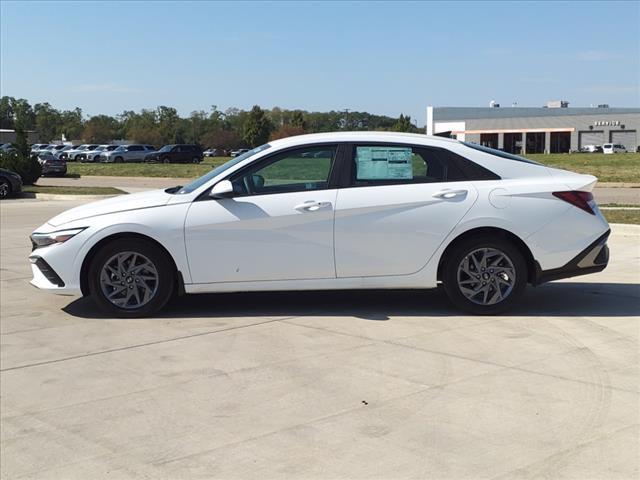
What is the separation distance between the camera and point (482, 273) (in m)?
6.91

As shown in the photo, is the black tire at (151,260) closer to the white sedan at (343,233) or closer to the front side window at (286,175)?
the white sedan at (343,233)

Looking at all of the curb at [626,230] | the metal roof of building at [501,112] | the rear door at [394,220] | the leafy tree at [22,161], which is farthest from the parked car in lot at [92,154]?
the rear door at [394,220]

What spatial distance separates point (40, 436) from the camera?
4.33 meters

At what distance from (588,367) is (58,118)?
169167mm

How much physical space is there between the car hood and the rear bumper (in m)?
3.48

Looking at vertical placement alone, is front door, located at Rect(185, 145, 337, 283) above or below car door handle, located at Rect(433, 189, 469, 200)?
below

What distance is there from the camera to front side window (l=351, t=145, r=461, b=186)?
7.00 metres

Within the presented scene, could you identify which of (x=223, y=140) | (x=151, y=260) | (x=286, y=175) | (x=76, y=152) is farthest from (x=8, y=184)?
(x=223, y=140)

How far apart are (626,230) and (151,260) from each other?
8.58 m

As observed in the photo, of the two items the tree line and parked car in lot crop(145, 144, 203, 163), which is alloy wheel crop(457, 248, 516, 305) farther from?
the tree line

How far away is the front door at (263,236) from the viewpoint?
22.4ft

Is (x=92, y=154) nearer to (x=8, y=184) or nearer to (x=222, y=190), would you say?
(x=8, y=184)

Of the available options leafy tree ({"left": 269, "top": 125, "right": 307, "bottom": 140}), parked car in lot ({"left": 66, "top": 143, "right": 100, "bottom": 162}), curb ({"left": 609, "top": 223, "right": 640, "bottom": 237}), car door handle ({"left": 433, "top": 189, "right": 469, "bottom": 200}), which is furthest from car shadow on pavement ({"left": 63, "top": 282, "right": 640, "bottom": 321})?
leafy tree ({"left": 269, "top": 125, "right": 307, "bottom": 140})

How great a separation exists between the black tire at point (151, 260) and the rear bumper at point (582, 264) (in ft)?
11.0
